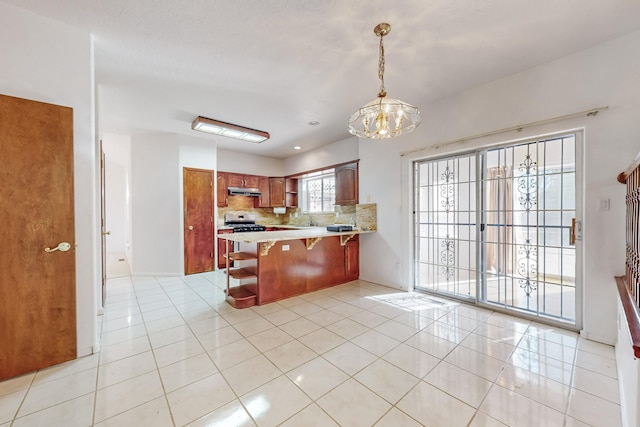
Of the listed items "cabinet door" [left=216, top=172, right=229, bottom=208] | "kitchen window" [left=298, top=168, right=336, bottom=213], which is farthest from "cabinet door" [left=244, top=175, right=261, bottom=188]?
"kitchen window" [left=298, top=168, right=336, bottom=213]

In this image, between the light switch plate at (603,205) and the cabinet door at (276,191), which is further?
the cabinet door at (276,191)

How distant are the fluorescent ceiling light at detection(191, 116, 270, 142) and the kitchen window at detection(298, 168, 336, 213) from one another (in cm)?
177

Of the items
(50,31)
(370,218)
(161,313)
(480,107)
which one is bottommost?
(161,313)

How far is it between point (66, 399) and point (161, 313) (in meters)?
1.48

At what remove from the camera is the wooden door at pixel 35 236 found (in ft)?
6.14

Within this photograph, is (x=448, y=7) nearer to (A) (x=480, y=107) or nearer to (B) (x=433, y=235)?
(A) (x=480, y=107)

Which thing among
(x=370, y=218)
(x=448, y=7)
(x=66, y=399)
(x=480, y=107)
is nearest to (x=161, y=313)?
(x=66, y=399)

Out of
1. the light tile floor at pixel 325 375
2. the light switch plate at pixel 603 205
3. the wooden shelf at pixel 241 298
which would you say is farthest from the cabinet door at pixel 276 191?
the light switch plate at pixel 603 205

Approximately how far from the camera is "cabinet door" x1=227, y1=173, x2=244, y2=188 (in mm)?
5901

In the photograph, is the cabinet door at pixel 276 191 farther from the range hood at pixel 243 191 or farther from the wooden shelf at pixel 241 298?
the wooden shelf at pixel 241 298

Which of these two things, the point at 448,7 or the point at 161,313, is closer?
the point at 448,7

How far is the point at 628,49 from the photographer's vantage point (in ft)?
7.29

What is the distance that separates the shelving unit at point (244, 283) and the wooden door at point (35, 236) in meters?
1.57

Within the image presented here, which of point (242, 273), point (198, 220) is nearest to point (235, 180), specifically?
point (198, 220)
